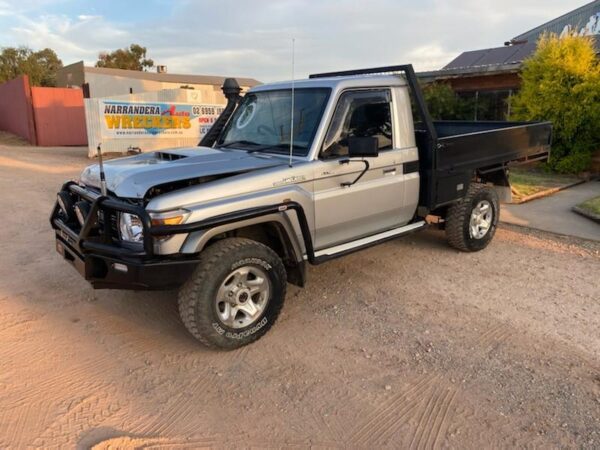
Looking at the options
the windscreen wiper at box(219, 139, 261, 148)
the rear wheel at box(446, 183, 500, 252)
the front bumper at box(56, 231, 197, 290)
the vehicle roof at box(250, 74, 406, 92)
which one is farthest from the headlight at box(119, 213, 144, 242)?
the rear wheel at box(446, 183, 500, 252)

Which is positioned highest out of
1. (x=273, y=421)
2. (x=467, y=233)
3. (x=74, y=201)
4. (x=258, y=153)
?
(x=258, y=153)

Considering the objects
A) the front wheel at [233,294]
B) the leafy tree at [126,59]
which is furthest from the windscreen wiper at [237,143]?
the leafy tree at [126,59]

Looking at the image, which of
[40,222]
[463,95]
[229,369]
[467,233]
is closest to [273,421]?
[229,369]

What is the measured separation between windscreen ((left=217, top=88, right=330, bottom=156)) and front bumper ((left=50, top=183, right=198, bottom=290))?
4.95 ft

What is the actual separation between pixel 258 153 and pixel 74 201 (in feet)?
5.68

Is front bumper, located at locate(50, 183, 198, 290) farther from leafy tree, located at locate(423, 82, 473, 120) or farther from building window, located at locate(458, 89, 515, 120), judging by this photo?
building window, located at locate(458, 89, 515, 120)

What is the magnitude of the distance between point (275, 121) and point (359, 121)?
2.64 ft

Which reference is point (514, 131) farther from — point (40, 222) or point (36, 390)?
point (40, 222)

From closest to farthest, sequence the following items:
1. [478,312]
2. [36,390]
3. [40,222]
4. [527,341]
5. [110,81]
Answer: [36,390]
[527,341]
[478,312]
[40,222]
[110,81]

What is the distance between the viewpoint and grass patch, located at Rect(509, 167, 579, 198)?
969cm

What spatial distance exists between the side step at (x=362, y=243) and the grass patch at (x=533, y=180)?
16.0ft

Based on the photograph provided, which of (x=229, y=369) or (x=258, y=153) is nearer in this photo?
(x=229, y=369)

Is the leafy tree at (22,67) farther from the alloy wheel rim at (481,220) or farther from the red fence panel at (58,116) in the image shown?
the alloy wheel rim at (481,220)

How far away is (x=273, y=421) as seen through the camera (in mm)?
3037
